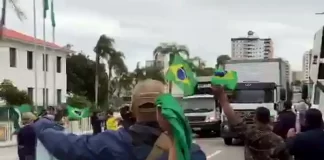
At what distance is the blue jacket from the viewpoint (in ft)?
12.1

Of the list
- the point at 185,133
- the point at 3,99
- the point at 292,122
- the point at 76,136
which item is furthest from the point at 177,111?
the point at 3,99

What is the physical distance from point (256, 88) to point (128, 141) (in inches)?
947

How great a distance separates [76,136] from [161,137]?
1.63 ft

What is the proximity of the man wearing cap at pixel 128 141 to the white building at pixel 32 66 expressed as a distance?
46.9 meters

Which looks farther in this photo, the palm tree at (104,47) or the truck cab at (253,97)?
the palm tree at (104,47)

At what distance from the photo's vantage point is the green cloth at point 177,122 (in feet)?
11.0

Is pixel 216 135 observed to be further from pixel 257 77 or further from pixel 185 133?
pixel 185 133

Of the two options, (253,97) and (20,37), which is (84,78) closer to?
(20,37)

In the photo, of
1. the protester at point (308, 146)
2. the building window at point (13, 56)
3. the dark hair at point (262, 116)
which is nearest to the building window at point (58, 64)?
the building window at point (13, 56)

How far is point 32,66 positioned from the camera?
188ft

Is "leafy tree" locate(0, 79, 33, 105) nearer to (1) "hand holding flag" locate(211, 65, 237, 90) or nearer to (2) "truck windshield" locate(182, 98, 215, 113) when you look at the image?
(2) "truck windshield" locate(182, 98, 215, 113)

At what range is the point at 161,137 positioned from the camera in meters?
3.60

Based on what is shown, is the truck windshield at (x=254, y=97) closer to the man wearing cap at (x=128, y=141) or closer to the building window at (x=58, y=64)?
the man wearing cap at (x=128, y=141)

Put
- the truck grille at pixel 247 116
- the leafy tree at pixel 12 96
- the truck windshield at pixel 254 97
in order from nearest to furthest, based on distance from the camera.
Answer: the truck grille at pixel 247 116 < the truck windshield at pixel 254 97 < the leafy tree at pixel 12 96
